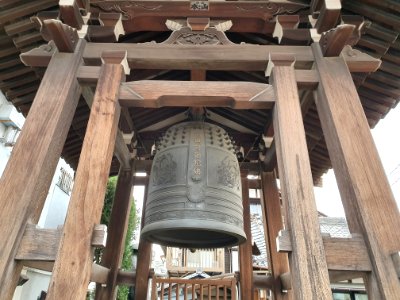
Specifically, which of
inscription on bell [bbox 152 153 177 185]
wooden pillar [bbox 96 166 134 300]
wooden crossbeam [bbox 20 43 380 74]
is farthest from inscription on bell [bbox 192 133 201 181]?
wooden pillar [bbox 96 166 134 300]

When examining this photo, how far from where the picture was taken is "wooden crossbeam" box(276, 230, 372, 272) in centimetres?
180

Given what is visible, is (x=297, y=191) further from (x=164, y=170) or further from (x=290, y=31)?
(x=290, y=31)

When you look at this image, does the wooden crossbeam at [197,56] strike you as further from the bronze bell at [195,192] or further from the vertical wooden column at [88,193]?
the bronze bell at [195,192]

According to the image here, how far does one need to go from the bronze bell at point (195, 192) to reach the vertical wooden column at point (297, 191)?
0.70m

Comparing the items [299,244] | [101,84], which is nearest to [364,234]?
[299,244]

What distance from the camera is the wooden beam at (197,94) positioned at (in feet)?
8.04

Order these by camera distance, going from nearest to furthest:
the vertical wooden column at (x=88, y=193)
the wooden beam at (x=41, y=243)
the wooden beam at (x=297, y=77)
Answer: the vertical wooden column at (x=88, y=193)
the wooden beam at (x=41, y=243)
the wooden beam at (x=297, y=77)

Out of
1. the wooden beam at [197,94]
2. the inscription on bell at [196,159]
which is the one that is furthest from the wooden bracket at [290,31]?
the inscription on bell at [196,159]

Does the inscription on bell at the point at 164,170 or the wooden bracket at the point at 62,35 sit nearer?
the wooden bracket at the point at 62,35

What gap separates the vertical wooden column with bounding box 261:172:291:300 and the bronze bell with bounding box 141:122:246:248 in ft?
3.97

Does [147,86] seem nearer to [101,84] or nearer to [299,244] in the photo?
[101,84]

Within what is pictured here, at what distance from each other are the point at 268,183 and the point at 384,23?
7.81ft

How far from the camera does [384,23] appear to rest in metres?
2.74

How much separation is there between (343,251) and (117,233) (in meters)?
2.87
